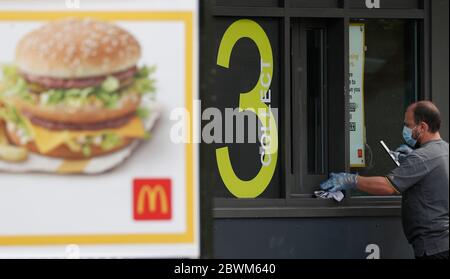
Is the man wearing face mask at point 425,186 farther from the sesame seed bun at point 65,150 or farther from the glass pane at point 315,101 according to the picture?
the sesame seed bun at point 65,150

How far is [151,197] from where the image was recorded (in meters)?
4.55

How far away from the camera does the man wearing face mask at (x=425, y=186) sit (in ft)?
19.1

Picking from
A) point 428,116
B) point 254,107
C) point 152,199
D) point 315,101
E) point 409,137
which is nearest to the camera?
point 152,199

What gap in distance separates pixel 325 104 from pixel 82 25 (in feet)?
9.70

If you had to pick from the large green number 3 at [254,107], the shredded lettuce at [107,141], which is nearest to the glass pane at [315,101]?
the large green number 3 at [254,107]

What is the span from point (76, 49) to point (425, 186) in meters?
2.90

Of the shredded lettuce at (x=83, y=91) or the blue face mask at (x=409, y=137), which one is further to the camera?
the blue face mask at (x=409, y=137)

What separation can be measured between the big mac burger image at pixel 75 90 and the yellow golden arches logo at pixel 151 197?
30 cm

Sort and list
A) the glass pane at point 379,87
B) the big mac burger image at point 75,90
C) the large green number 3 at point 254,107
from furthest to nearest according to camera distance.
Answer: the glass pane at point 379,87
the large green number 3 at point 254,107
the big mac burger image at point 75,90

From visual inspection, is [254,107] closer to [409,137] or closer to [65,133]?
[409,137]

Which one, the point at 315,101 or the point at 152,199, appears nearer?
the point at 152,199

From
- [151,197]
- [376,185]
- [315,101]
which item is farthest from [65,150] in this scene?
[315,101]

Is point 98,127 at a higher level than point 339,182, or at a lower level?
higher

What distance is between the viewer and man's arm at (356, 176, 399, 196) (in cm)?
609
